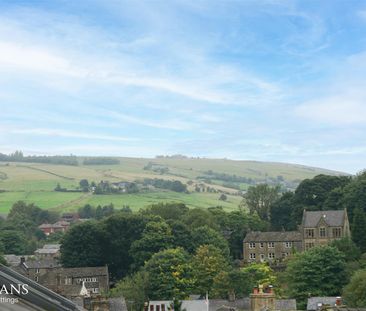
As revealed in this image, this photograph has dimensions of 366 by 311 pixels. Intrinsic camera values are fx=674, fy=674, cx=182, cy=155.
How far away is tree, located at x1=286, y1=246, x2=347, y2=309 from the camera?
6831cm

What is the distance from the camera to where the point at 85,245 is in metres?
95.9

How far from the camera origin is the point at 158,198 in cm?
19975

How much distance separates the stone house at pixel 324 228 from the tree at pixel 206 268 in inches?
757

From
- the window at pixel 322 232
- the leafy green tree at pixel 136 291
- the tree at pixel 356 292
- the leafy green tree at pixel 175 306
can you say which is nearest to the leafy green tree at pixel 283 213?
the window at pixel 322 232

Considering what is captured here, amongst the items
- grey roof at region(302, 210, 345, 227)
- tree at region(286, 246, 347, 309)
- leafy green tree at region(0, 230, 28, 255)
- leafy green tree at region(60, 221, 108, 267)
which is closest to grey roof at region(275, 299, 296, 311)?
tree at region(286, 246, 347, 309)

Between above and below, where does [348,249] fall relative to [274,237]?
above

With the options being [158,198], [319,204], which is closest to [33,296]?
[319,204]

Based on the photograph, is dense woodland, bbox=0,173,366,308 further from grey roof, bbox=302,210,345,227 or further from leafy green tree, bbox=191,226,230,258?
grey roof, bbox=302,210,345,227

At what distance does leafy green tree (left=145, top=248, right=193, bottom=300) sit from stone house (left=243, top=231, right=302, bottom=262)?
25711 millimetres

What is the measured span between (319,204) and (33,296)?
10822 centimetres

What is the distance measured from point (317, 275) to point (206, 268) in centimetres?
1510

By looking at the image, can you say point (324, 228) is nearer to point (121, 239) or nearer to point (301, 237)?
point (301, 237)

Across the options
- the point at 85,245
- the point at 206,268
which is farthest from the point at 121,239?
the point at 206,268

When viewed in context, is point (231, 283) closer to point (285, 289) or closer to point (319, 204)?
point (285, 289)
